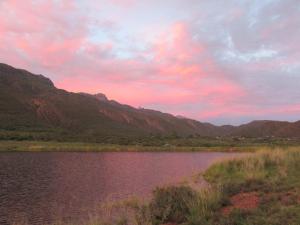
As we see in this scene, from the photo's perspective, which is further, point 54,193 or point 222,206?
point 54,193

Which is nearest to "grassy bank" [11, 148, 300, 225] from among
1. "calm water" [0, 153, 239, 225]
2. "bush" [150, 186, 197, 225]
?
"bush" [150, 186, 197, 225]

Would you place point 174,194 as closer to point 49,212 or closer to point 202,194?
point 202,194

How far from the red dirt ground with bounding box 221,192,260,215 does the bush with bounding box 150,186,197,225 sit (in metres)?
1.66

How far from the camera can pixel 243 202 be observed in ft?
52.6

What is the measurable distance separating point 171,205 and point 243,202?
328 cm

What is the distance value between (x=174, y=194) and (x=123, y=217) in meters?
2.63

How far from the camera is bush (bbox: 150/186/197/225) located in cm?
1471

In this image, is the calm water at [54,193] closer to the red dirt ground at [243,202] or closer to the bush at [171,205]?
the bush at [171,205]

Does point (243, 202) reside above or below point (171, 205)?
above

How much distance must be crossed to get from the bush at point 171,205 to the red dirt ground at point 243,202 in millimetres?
1664

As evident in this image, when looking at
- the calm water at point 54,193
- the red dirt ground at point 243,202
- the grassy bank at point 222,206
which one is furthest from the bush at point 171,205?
the calm water at point 54,193

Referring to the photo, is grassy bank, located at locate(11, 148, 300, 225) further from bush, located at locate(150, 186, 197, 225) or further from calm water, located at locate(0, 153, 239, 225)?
calm water, located at locate(0, 153, 239, 225)

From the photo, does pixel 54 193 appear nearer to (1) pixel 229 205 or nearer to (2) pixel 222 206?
(2) pixel 222 206

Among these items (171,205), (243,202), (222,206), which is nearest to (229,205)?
(222,206)
